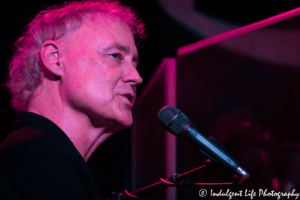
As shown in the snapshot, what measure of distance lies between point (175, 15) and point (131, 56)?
4.44ft

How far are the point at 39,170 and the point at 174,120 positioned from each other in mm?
496

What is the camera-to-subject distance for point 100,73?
108 centimetres

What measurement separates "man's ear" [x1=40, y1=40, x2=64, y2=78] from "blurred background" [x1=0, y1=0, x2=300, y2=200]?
1029 millimetres

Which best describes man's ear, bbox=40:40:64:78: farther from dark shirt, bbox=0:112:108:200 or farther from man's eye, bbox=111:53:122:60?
dark shirt, bbox=0:112:108:200

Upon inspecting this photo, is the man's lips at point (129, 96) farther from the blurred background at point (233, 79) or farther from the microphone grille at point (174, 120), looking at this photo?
the blurred background at point (233, 79)

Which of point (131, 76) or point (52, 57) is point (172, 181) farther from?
point (52, 57)

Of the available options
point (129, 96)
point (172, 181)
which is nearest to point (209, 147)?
point (172, 181)

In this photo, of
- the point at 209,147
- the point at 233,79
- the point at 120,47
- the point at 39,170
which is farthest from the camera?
the point at 233,79

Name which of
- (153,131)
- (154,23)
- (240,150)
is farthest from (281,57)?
→ (153,131)

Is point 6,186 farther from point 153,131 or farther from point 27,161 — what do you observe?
point 153,131

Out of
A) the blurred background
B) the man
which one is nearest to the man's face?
the man

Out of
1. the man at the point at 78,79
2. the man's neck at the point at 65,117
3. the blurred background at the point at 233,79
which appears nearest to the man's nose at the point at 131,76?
the man at the point at 78,79

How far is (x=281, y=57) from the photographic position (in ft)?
6.93

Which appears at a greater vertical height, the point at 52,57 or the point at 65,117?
the point at 52,57
